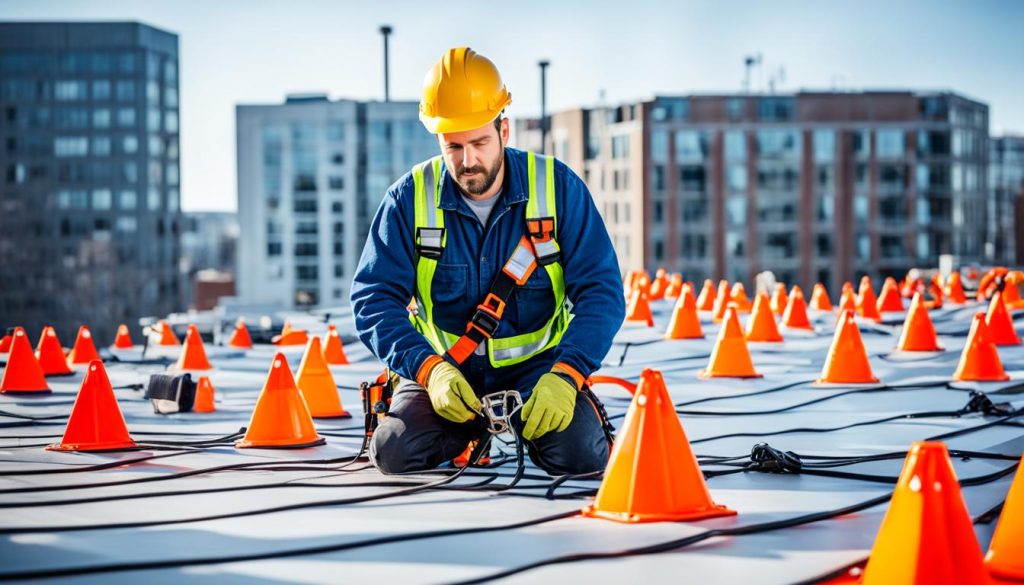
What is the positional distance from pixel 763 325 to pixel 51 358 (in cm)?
648

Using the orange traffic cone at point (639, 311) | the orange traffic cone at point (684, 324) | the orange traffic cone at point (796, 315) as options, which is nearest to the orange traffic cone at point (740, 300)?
the orange traffic cone at point (639, 311)

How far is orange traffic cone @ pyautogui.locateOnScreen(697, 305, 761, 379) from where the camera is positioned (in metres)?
9.45

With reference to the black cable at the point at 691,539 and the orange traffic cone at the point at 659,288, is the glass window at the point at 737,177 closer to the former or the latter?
the orange traffic cone at the point at 659,288

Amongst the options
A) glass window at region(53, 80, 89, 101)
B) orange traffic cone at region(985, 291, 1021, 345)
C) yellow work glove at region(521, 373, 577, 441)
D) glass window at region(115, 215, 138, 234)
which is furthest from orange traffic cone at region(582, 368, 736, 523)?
glass window at region(53, 80, 89, 101)

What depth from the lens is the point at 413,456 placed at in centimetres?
534

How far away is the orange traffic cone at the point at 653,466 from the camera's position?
424 centimetres

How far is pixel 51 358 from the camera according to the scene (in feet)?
34.1

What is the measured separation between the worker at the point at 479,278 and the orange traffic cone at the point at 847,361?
3.74 m

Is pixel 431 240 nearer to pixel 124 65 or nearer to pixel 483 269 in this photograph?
pixel 483 269

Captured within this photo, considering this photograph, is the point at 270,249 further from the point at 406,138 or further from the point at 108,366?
the point at 108,366

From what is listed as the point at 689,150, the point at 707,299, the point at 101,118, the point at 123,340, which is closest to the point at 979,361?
the point at 123,340

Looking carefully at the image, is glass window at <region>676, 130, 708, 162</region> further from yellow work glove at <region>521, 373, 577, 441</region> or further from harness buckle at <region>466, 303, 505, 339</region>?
yellow work glove at <region>521, 373, 577, 441</region>

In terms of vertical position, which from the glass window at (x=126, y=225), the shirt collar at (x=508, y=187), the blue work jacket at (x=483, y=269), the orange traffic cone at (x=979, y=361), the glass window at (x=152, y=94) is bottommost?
the orange traffic cone at (x=979, y=361)

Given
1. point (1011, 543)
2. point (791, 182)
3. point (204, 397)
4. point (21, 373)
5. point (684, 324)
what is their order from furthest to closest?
point (791, 182) → point (684, 324) → point (21, 373) → point (204, 397) → point (1011, 543)
